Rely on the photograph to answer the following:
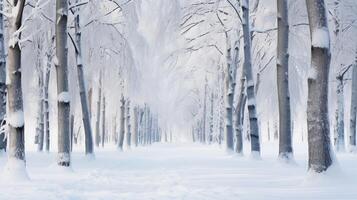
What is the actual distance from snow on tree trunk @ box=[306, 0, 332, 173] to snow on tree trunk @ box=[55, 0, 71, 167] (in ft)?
18.8

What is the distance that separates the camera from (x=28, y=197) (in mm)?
6492

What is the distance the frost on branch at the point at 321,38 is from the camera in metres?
8.16

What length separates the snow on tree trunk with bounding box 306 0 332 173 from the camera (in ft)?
26.5

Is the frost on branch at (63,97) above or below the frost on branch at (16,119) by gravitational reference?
above

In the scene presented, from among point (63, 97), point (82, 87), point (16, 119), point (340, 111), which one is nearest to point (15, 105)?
point (16, 119)

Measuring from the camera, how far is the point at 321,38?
26.8ft

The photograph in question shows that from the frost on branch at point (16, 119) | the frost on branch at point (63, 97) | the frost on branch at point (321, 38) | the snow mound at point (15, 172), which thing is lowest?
the snow mound at point (15, 172)

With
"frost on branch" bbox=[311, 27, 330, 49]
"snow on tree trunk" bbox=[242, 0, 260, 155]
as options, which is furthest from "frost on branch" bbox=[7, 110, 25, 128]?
"snow on tree trunk" bbox=[242, 0, 260, 155]

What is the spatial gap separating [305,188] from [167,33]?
43.3 feet

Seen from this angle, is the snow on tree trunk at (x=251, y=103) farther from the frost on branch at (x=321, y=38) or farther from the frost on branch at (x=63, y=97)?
the frost on branch at (x=321, y=38)

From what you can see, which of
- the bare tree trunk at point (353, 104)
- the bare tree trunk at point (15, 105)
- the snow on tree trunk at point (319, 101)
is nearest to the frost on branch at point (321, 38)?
the snow on tree trunk at point (319, 101)

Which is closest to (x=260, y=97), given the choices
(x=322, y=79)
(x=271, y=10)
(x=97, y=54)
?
(x=271, y=10)

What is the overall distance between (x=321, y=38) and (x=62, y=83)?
6098mm

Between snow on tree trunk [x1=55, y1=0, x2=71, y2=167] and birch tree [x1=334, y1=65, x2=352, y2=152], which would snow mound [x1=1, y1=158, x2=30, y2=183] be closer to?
snow on tree trunk [x1=55, y1=0, x2=71, y2=167]
